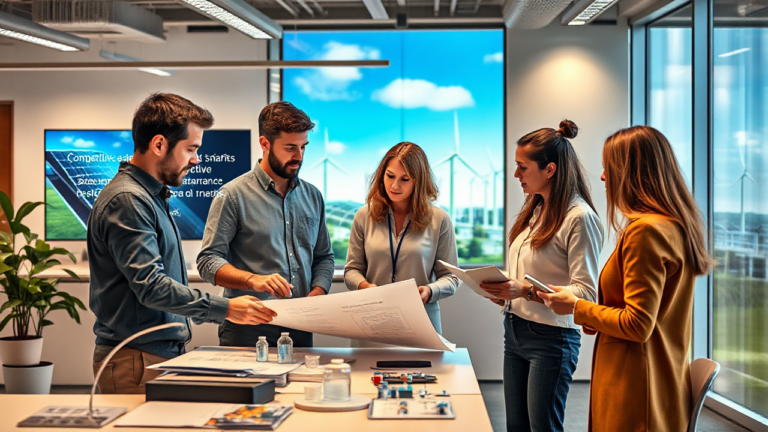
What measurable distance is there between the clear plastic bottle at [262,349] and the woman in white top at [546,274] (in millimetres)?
808

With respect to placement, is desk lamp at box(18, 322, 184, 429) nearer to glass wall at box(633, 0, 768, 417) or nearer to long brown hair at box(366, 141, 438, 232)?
long brown hair at box(366, 141, 438, 232)

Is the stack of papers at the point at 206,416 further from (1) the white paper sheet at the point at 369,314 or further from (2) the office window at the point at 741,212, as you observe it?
(2) the office window at the point at 741,212

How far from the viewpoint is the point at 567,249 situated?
2.51 meters

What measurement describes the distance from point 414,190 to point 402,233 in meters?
0.20

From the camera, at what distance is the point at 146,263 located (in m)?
2.09

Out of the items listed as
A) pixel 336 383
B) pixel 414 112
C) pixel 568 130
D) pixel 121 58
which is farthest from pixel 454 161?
pixel 336 383

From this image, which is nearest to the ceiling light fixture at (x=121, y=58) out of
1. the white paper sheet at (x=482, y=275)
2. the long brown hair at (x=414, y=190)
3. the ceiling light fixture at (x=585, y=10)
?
the long brown hair at (x=414, y=190)

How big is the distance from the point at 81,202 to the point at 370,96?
277cm

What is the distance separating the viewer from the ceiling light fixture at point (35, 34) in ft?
13.9

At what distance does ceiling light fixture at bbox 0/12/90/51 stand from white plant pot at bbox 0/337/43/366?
2135 millimetres

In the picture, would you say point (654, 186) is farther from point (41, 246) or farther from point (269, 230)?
point (41, 246)

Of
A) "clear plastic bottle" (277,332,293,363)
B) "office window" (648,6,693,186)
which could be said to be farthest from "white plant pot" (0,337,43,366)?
"office window" (648,6,693,186)

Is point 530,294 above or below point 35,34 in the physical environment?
below

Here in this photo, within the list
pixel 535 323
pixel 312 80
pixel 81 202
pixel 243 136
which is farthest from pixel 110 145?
pixel 535 323
